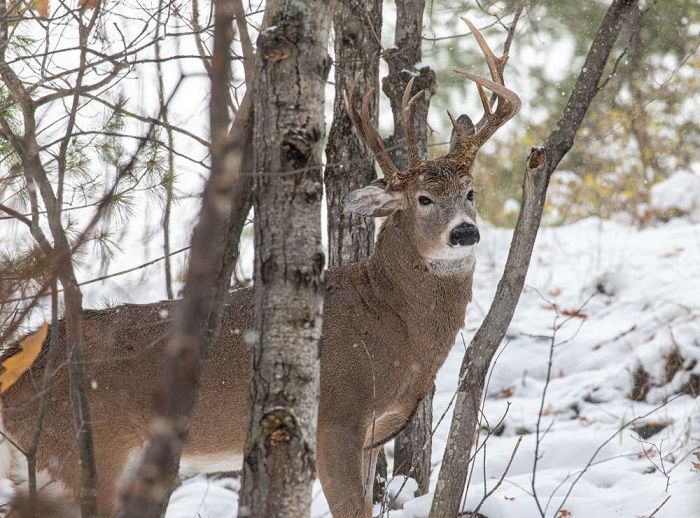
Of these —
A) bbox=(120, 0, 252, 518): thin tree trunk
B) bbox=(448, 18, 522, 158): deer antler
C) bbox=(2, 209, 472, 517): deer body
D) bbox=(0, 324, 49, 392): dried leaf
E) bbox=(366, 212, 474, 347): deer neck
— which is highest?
bbox=(448, 18, 522, 158): deer antler

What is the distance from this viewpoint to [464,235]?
4898 mm

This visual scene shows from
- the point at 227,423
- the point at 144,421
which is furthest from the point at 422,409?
the point at 144,421

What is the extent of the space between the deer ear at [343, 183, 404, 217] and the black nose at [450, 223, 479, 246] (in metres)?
0.45

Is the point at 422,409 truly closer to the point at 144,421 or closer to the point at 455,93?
the point at 144,421

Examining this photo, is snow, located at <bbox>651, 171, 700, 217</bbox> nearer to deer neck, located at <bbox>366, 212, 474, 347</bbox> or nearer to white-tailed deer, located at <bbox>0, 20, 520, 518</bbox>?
white-tailed deer, located at <bbox>0, 20, 520, 518</bbox>

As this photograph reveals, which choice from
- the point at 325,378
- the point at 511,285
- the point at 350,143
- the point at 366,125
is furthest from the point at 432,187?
the point at 325,378

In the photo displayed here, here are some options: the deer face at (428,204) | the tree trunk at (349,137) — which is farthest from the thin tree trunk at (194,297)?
the tree trunk at (349,137)

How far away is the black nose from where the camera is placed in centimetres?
490

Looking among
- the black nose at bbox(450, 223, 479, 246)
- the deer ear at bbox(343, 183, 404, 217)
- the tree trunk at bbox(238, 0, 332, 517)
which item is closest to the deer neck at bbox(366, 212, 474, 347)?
the deer ear at bbox(343, 183, 404, 217)

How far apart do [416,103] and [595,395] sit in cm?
287

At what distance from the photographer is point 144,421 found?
4.71 metres

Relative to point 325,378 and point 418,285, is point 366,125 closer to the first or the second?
point 418,285

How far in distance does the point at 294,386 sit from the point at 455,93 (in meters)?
12.0

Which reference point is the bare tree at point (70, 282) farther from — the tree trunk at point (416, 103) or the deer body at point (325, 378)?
the tree trunk at point (416, 103)
